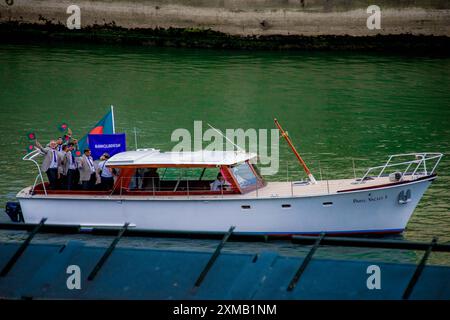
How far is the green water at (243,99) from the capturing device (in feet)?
112

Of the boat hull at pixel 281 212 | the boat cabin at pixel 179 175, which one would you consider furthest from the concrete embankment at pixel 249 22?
the boat hull at pixel 281 212

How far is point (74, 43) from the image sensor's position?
182 ft

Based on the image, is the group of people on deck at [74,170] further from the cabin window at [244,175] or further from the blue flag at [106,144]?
the cabin window at [244,175]

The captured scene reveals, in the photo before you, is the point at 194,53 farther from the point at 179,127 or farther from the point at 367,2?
the point at 179,127

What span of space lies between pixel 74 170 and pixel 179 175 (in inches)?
111

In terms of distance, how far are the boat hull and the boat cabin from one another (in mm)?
330

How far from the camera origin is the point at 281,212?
75.4 ft

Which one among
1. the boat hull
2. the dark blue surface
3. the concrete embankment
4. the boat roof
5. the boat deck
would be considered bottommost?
the boat hull

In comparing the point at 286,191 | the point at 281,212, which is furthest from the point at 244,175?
the point at 281,212

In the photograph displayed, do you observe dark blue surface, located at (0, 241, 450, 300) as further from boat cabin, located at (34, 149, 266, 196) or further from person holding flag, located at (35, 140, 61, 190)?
person holding flag, located at (35, 140, 61, 190)

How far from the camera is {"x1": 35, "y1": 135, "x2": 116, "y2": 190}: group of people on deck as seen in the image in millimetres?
24016

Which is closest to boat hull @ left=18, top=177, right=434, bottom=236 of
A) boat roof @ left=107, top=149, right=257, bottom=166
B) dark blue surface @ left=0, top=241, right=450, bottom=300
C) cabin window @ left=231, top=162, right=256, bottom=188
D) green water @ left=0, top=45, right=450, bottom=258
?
cabin window @ left=231, top=162, right=256, bottom=188

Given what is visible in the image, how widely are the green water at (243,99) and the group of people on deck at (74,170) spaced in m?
3.40

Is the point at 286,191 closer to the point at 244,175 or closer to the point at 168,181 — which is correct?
the point at 244,175
